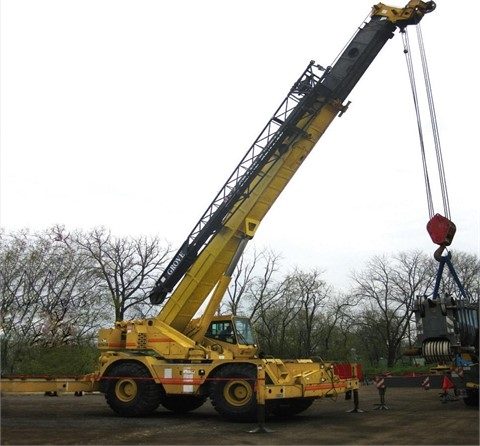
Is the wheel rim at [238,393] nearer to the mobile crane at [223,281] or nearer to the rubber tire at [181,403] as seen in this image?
the mobile crane at [223,281]

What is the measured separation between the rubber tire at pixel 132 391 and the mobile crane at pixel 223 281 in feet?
0.09

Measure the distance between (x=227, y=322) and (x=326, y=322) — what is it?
42.4 metres

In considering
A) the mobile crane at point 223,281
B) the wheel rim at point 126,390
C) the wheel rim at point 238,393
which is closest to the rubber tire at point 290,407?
the mobile crane at point 223,281

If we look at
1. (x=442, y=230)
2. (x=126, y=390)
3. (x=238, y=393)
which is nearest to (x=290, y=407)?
(x=238, y=393)

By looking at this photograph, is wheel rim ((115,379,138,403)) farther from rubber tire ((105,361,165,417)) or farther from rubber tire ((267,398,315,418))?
rubber tire ((267,398,315,418))

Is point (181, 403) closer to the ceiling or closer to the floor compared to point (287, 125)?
closer to the floor

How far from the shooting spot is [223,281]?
591 inches

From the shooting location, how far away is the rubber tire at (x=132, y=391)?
1376cm

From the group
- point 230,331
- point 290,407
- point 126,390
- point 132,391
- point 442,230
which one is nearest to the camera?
point 442,230

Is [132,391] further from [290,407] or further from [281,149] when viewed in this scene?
[281,149]

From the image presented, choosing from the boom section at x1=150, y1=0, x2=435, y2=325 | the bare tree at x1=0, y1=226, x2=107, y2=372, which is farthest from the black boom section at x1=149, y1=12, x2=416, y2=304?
the bare tree at x1=0, y1=226, x2=107, y2=372

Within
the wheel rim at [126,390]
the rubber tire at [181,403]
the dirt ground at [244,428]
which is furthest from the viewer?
the rubber tire at [181,403]

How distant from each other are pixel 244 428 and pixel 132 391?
3.77 metres

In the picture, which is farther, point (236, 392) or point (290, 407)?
point (290, 407)
